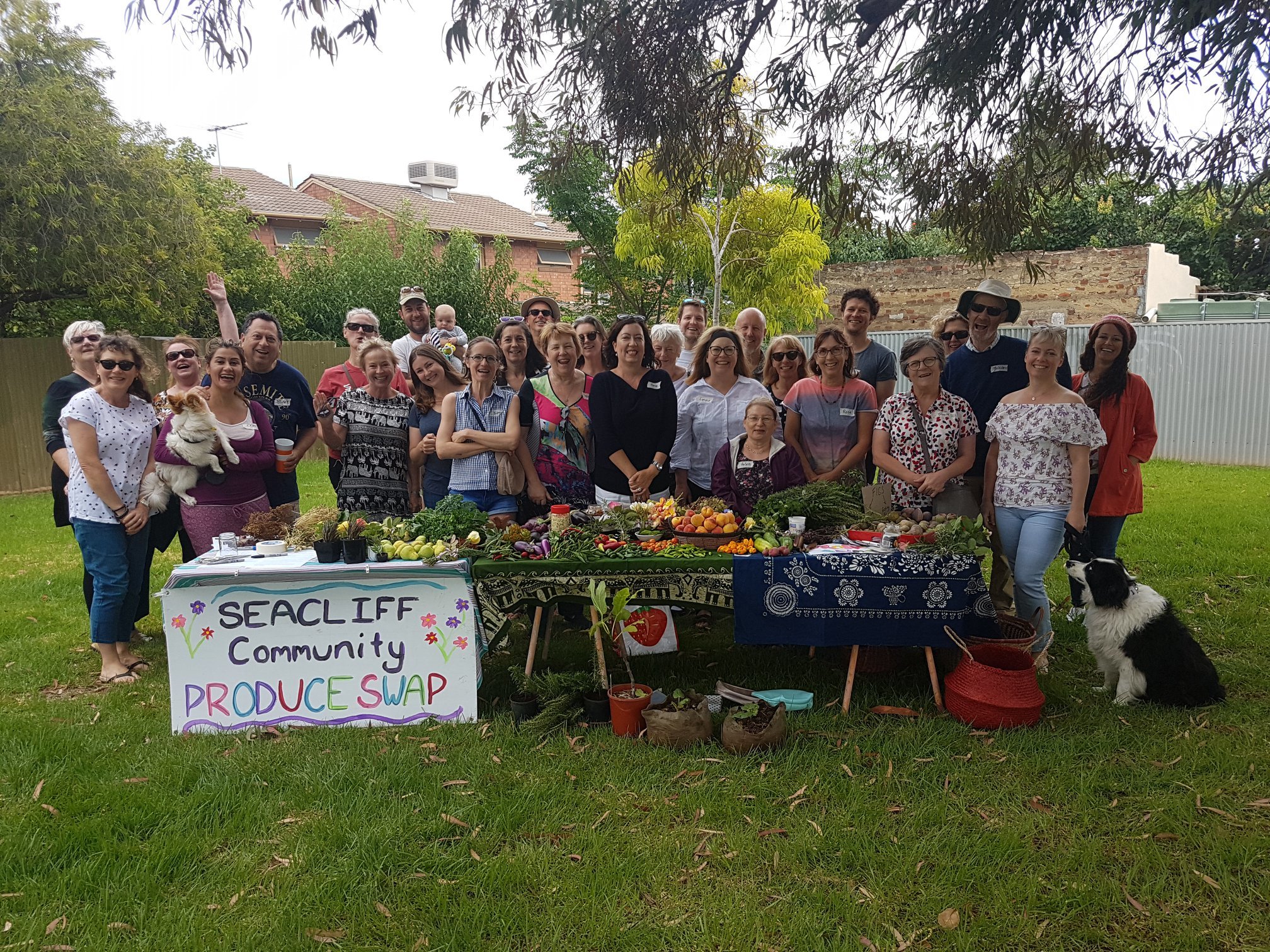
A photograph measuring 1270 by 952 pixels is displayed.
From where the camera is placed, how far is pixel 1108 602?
4434mm

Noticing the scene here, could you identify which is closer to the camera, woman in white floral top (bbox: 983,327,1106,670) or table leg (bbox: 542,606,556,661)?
woman in white floral top (bbox: 983,327,1106,670)

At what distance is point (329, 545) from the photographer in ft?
14.3

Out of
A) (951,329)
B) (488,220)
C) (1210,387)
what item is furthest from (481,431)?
(488,220)

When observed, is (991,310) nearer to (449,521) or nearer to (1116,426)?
(1116,426)

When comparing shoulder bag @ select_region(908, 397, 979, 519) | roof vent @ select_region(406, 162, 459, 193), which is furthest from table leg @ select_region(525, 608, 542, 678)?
roof vent @ select_region(406, 162, 459, 193)

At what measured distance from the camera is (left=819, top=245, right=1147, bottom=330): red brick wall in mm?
18516

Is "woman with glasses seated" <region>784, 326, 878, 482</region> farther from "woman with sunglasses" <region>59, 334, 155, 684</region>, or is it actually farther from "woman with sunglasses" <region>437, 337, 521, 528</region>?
"woman with sunglasses" <region>59, 334, 155, 684</region>

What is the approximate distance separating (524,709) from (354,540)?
123 cm

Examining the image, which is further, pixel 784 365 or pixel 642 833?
pixel 784 365

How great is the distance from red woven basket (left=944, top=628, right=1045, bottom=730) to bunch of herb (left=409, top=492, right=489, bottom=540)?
8.36 feet

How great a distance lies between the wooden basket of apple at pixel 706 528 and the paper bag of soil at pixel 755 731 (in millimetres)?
894

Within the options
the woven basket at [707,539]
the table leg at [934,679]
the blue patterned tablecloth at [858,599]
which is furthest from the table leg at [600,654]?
the table leg at [934,679]

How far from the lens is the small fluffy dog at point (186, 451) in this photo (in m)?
4.80

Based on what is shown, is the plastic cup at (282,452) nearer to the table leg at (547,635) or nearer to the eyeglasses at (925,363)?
the table leg at (547,635)
